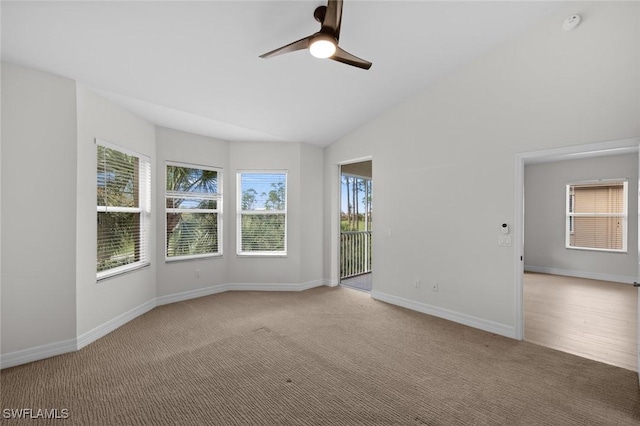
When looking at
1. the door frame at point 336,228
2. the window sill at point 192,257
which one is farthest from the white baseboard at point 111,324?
the door frame at point 336,228

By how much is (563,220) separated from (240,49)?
24.0 feet

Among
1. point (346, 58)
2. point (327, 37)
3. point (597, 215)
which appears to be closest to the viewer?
point (327, 37)

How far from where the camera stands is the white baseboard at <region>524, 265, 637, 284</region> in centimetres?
562

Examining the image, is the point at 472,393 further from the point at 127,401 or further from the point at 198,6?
the point at 198,6

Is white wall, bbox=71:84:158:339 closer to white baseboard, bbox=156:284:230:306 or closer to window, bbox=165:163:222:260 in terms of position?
white baseboard, bbox=156:284:230:306

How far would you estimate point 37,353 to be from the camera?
2695 millimetres

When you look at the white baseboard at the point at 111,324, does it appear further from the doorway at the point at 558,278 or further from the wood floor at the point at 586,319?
the wood floor at the point at 586,319

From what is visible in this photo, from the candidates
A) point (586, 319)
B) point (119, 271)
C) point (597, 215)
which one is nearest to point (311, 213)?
point (119, 271)

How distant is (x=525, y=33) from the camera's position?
123 inches

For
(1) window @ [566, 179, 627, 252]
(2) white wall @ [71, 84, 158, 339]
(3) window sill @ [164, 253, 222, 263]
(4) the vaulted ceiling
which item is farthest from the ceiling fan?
(1) window @ [566, 179, 627, 252]

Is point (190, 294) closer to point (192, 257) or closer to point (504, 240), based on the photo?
point (192, 257)

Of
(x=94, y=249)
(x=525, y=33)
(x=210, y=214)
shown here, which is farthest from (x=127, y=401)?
(x=525, y=33)

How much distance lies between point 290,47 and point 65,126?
2.33 meters

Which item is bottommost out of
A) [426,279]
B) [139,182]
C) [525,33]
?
[426,279]
